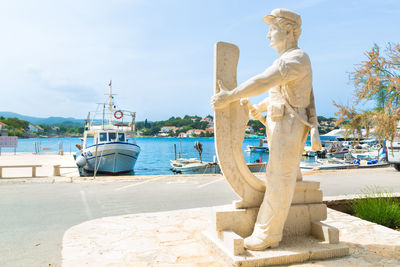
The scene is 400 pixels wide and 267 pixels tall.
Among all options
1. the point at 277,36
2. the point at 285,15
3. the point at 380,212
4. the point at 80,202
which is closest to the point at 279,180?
the point at 277,36

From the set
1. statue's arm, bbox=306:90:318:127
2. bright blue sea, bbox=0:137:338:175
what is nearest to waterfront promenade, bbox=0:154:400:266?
statue's arm, bbox=306:90:318:127

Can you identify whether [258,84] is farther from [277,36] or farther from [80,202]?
[80,202]

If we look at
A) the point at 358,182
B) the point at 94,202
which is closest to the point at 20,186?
the point at 94,202

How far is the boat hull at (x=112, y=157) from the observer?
801 inches

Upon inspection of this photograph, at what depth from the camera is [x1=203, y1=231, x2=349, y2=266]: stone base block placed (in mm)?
2807

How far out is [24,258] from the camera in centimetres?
336

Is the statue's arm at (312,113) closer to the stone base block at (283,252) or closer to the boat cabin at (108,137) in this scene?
the stone base block at (283,252)

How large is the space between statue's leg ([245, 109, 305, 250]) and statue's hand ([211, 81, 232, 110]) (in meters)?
0.60

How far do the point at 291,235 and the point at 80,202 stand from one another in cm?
505

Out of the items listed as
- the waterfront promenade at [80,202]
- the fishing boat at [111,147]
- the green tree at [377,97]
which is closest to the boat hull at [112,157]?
the fishing boat at [111,147]

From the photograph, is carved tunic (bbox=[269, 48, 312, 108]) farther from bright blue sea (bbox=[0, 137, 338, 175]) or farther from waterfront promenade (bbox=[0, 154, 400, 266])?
bright blue sea (bbox=[0, 137, 338, 175])

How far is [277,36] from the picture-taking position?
3.23 meters

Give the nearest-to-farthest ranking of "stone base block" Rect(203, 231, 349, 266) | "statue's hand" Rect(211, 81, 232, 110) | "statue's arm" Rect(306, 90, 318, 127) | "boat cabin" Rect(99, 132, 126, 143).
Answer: "stone base block" Rect(203, 231, 349, 266) < "statue's hand" Rect(211, 81, 232, 110) < "statue's arm" Rect(306, 90, 318, 127) < "boat cabin" Rect(99, 132, 126, 143)

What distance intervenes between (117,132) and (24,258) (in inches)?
726
